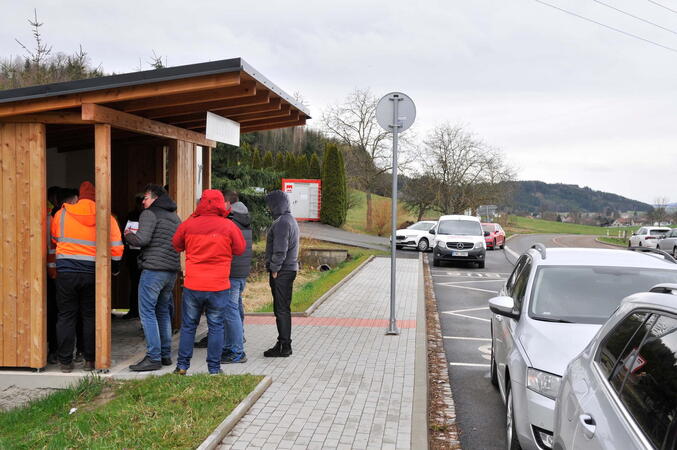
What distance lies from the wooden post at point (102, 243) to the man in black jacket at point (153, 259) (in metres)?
0.28

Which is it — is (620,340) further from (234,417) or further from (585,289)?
(234,417)

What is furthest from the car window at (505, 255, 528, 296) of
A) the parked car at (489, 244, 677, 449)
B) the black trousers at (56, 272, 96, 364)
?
the black trousers at (56, 272, 96, 364)

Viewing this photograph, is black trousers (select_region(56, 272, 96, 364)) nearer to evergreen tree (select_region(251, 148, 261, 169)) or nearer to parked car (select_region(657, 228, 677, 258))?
evergreen tree (select_region(251, 148, 261, 169))

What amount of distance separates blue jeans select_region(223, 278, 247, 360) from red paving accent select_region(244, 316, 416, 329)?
270cm

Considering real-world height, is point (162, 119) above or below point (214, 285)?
above

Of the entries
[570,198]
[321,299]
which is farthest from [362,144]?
[570,198]

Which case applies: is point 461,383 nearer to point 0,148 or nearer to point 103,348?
point 103,348

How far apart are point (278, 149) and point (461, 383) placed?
61676 mm

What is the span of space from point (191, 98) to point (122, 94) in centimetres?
90

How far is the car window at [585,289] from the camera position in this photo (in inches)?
218

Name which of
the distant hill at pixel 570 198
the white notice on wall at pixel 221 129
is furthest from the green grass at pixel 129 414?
the distant hill at pixel 570 198

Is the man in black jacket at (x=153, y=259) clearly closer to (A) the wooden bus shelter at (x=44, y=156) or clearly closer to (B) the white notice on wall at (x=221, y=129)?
(A) the wooden bus shelter at (x=44, y=156)

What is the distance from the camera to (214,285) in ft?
21.9

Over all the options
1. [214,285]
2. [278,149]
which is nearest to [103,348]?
[214,285]
